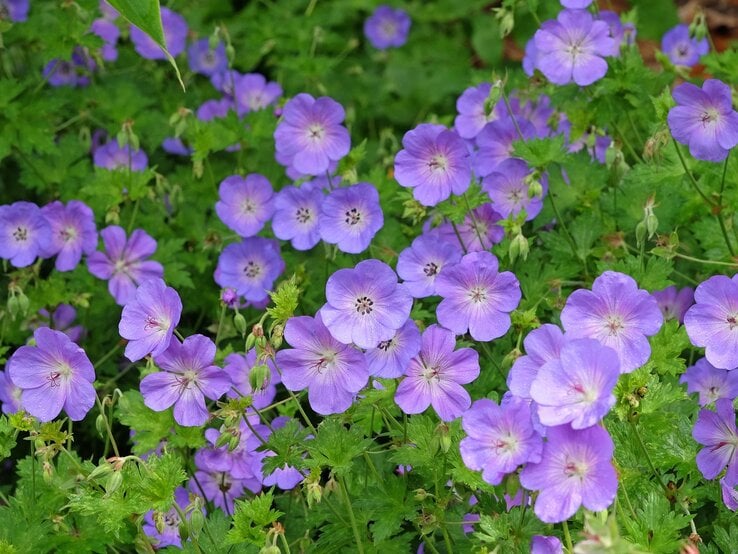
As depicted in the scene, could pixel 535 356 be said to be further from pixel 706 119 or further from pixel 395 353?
pixel 706 119

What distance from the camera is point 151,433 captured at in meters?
2.40

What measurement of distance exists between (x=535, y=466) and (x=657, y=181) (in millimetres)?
1225

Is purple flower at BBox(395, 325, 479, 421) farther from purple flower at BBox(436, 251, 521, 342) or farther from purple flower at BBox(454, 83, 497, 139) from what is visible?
purple flower at BBox(454, 83, 497, 139)

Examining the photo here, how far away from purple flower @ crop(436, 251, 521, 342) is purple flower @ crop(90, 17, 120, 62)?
2047mm

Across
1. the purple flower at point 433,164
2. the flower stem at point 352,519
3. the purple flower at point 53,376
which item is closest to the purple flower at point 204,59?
the purple flower at point 433,164

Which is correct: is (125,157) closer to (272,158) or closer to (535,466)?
(272,158)

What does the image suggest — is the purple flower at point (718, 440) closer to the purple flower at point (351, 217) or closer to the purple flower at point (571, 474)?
the purple flower at point (571, 474)

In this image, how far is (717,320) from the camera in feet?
7.24

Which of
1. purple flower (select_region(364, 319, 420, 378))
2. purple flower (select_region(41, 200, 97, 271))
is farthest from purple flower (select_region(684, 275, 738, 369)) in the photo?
purple flower (select_region(41, 200, 97, 271))

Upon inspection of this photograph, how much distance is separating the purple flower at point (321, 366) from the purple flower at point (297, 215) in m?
0.85

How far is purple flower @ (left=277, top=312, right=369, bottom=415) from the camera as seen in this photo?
2062 millimetres

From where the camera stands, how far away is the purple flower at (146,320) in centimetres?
214

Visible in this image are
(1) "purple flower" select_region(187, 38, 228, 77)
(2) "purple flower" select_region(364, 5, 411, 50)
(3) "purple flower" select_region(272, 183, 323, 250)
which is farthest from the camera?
(2) "purple flower" select_region(364, 5, 411, 50)

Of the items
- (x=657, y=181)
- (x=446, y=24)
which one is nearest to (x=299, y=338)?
(x=657, y=181)
